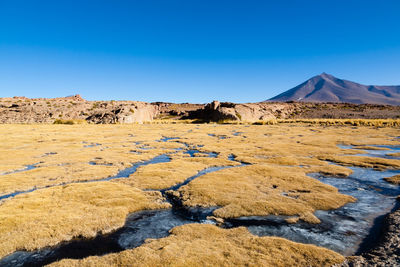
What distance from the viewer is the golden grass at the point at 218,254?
6555mm

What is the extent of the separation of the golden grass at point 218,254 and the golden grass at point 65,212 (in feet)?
7.19

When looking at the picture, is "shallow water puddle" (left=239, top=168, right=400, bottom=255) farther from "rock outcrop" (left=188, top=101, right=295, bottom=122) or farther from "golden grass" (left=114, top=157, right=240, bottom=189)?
"rock outcrop" (left=188, top=101, right=295, bottom=122)

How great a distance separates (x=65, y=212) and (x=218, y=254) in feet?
25.1

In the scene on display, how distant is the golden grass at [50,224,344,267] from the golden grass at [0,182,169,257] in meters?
2.19

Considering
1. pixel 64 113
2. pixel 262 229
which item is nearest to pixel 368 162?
pixel 262 229

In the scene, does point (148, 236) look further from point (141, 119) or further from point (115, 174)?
point (141, 119)

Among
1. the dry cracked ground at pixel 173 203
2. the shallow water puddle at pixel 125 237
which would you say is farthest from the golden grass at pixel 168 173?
the shallow water puddle at pixel 125 237

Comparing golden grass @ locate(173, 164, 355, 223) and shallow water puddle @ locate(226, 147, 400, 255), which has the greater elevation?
golden grass @ locate(173, 164, 355, 223)

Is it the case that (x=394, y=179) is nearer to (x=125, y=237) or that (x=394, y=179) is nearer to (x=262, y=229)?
(x=262, y=229)

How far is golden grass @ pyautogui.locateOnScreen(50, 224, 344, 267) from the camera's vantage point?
21.5 ft

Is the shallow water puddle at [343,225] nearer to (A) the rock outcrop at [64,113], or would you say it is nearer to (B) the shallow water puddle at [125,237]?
(B) the shallow water puddle at [125,237]

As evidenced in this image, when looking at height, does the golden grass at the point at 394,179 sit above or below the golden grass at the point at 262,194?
above

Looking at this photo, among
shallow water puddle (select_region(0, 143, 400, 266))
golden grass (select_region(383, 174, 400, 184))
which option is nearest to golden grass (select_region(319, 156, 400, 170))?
golden grass (select_region(383, 174, 400, 184))

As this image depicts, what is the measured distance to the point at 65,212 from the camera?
1007 cm
